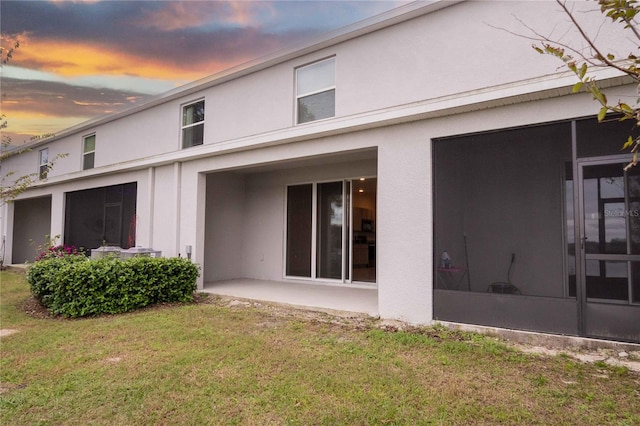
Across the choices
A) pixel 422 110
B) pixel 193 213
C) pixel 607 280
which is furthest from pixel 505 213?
pixel 193 213

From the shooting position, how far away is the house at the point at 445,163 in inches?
180

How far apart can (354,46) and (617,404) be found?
594cm

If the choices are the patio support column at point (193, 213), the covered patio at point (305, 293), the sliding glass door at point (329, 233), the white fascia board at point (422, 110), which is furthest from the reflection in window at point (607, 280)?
the patio support column at point (193, 213)

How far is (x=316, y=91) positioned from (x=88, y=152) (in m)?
9.24

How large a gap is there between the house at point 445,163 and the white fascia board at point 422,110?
0.08 ft

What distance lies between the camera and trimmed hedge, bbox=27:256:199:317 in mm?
6512

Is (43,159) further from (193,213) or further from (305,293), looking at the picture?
(305,293)

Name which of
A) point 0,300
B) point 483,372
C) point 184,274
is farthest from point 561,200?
point 0,300

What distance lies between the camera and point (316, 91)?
7312 millimetres

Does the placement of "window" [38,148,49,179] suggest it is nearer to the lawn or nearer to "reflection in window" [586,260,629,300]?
the lawn

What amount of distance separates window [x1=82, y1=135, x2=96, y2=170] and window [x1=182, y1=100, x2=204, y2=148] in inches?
181

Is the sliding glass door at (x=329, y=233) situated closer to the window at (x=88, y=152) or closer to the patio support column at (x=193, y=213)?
the patio support column at (x=193, y=213)

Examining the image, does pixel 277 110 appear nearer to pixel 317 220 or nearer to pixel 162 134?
pixel 317 220

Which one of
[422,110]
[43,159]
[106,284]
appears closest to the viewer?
[422,110]
